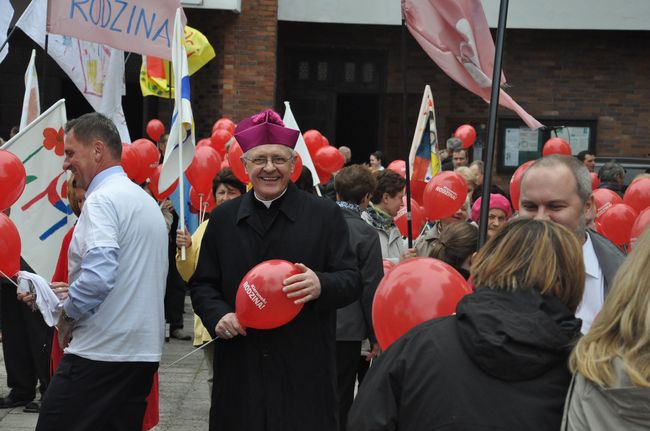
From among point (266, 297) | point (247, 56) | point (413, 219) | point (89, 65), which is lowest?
point (413, 219)

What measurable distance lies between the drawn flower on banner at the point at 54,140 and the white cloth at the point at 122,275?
200 centimetres

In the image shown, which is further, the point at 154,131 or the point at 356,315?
the point at 154,131

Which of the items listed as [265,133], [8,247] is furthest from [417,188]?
[265,133]

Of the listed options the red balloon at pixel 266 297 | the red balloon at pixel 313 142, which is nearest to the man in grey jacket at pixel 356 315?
the red balloon at pixel 266 297

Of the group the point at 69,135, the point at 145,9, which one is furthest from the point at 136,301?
the point at 145,9

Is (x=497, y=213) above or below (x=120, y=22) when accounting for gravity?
below

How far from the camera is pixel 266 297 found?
4.14 meters

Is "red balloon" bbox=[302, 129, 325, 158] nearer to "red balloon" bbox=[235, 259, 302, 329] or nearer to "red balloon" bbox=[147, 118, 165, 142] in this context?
"red balloon" bbox=[147, 118, 165, 142]

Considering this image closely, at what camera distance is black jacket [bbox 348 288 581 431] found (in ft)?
8.53

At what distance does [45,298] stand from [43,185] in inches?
72.6

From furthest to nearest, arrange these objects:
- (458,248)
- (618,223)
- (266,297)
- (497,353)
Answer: (618,223) → (458,248) → (266,297) → (497,353)

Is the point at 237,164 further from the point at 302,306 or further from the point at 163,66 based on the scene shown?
the point at 163,66

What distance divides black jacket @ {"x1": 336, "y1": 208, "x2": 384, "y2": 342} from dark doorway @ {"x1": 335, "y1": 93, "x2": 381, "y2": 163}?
15.3 metres

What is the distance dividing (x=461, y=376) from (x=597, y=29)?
1829cm
